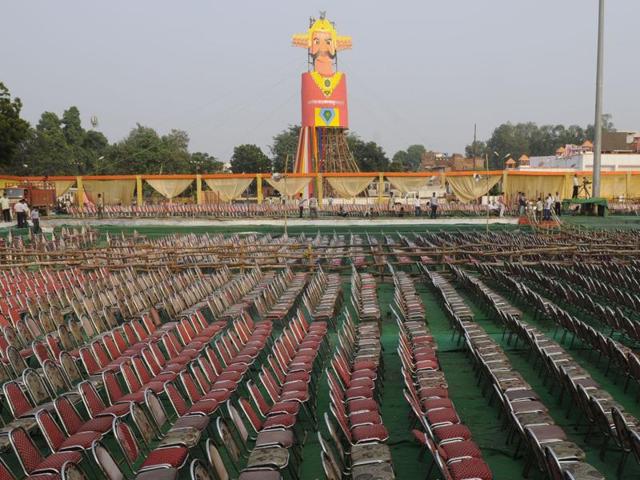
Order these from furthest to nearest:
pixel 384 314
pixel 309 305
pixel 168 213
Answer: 1. pixel 168 213
2. pixel 384 314
3. pixel 309 305

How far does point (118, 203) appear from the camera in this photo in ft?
108

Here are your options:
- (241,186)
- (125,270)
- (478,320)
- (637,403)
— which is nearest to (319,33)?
(241,186)

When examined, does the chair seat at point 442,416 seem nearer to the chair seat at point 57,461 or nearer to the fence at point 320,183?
the chair seat at point 57,461

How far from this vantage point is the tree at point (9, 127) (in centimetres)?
3484

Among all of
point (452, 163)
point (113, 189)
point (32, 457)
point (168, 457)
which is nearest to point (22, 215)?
point (113, 189)

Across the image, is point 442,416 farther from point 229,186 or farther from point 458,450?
point 229,186

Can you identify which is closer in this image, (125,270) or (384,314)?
(384,314)

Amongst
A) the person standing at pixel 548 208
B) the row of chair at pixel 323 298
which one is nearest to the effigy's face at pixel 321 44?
Result: the person standing at pixel 548 208

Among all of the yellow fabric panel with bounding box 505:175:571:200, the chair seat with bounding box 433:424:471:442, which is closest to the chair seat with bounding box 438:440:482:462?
the chair seat with bounding box 433:424:471:442

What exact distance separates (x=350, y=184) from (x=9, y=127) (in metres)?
19.1

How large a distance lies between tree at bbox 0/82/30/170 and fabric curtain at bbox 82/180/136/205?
Answer: 6.20 m

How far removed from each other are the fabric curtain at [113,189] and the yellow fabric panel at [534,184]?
63.4ft

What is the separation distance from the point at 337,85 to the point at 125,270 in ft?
111

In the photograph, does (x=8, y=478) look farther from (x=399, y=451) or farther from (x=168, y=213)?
(x=168, y=213)
